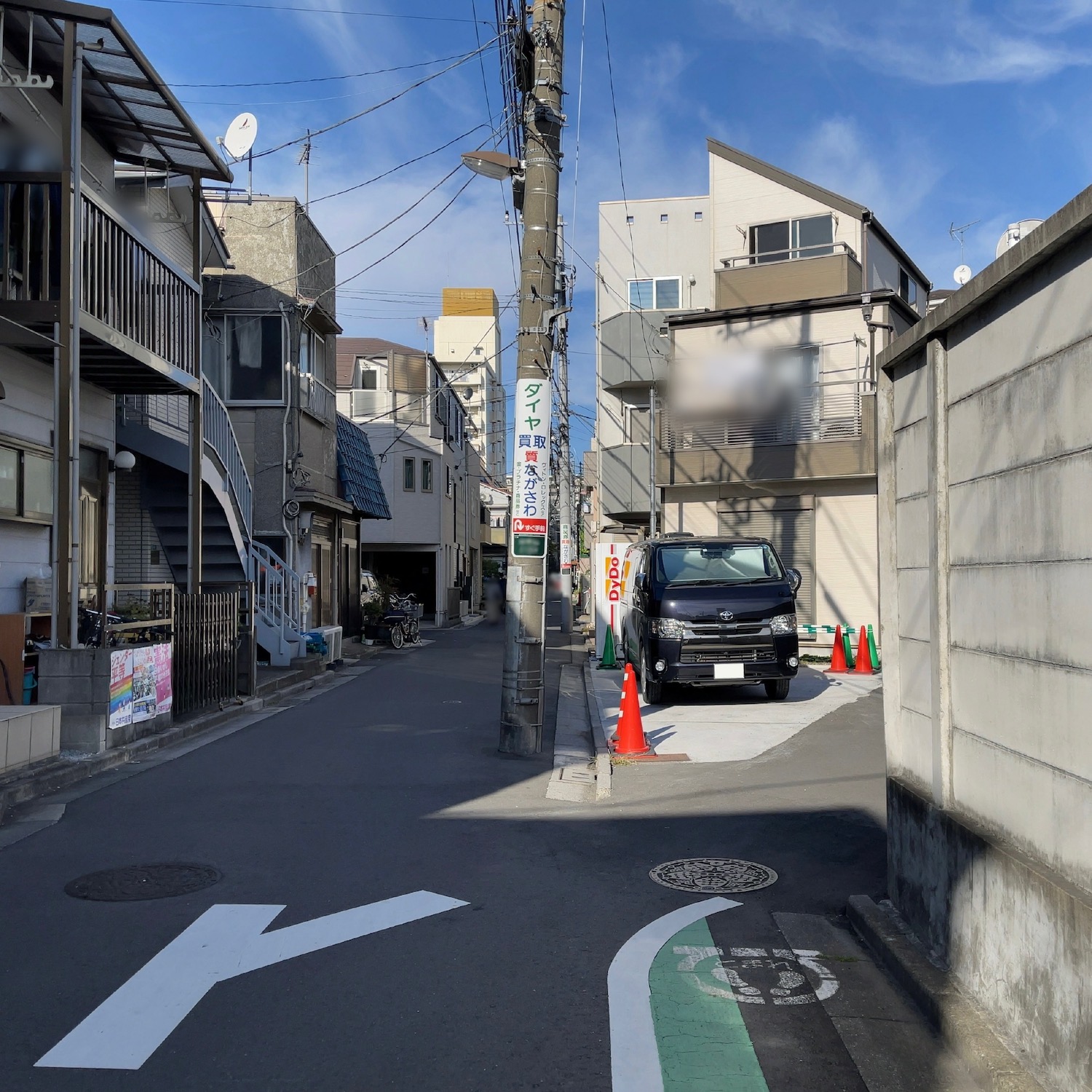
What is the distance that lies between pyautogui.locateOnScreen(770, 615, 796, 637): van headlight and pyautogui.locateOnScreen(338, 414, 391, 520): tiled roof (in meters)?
14.6

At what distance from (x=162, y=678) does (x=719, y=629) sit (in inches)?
254

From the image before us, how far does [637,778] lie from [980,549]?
5496 millimetres

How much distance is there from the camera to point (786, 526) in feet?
74.5

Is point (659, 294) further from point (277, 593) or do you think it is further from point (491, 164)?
point (491, 164)

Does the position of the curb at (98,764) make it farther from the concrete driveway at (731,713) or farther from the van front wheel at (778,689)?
the van front wheel at (778,689)

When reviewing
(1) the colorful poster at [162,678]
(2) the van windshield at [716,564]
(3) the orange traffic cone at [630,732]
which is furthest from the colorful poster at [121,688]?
(2) the van windshield at [716,564]

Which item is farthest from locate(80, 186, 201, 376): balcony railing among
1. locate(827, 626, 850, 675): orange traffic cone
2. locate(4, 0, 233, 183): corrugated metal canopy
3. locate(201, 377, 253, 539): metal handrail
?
locate(827, 626, 850, 675): orange traffic cone

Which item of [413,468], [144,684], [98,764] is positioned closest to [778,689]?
[144,684]

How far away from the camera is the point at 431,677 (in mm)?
18094

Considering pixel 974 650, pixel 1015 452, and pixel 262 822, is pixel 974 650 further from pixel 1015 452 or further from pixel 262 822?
pixel 262 822

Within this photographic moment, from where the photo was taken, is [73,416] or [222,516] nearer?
[73,416]

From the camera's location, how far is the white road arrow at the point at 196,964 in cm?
374

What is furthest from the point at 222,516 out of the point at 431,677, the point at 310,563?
the point at 310,563

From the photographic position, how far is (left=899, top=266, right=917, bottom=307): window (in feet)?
89.2
